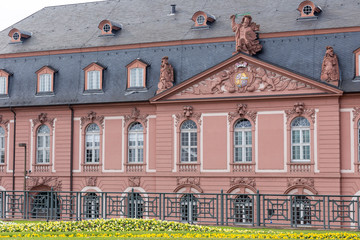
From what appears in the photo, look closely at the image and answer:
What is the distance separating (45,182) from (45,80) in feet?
23.0

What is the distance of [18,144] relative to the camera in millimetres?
47844

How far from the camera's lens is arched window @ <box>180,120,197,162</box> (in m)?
43.9

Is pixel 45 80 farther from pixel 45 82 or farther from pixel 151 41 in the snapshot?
pixel 151 41

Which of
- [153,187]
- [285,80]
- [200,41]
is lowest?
[153,187]

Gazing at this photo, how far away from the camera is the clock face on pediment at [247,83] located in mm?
40812

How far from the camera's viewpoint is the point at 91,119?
46969 mm

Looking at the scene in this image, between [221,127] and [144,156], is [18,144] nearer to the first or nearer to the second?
[144,156]

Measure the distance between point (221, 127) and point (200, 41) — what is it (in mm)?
5850

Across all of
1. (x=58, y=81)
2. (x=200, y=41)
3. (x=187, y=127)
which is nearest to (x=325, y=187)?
(x=187, y=127)

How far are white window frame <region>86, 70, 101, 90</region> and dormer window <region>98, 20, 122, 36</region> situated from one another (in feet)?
11.1

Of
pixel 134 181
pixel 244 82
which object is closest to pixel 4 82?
pixel 134 181

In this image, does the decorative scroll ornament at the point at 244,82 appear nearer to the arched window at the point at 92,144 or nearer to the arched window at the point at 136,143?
the arched window at the point at 136,143

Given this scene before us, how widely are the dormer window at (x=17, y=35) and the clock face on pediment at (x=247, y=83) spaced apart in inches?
540

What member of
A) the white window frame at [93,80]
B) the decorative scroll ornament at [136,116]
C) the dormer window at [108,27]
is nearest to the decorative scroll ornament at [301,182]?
the decorative scroll ornament at [136,116]
